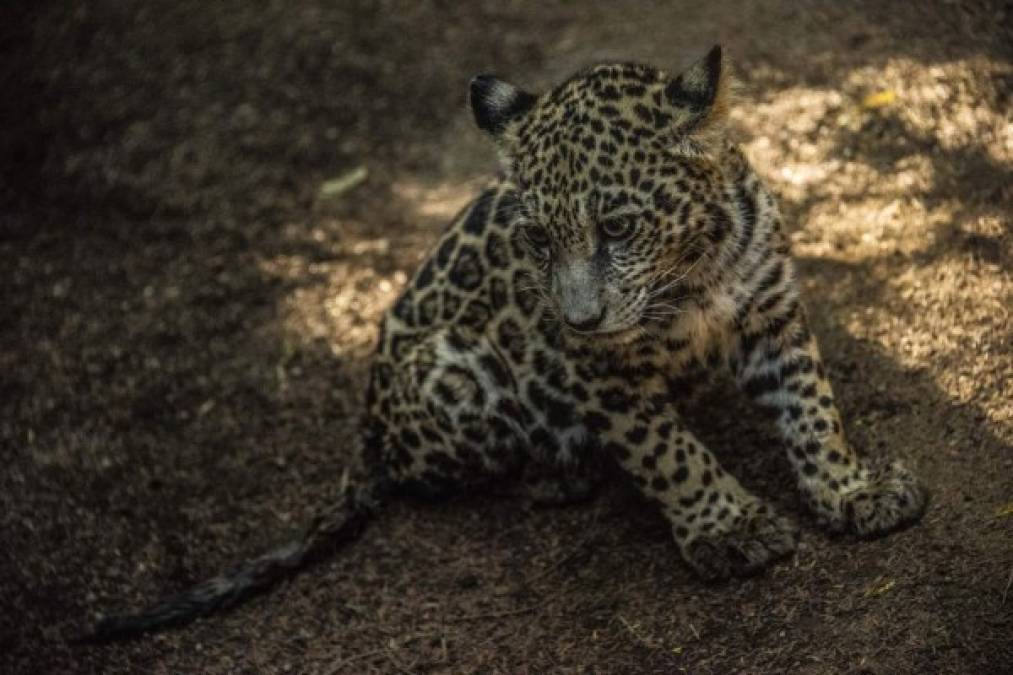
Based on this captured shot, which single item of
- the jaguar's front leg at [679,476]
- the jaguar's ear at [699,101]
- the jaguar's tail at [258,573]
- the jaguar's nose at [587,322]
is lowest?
the jaguar's tail at [258,573]

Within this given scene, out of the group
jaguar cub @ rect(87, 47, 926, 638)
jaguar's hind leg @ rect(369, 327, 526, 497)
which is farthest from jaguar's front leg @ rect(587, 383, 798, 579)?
jaguar's hind leg @ rect(369, 327, 526, 497)

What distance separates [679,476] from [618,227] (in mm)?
1287

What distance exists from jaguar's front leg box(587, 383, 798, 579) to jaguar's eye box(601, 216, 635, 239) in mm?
870

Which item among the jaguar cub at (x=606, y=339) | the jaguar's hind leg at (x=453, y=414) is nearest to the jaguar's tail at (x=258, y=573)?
the jaguar cub at (x=606, y=339)

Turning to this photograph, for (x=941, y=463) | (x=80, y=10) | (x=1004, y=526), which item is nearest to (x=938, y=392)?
(x=941, y=463)

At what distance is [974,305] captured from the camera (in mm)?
6164

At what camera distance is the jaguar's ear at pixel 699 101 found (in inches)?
193

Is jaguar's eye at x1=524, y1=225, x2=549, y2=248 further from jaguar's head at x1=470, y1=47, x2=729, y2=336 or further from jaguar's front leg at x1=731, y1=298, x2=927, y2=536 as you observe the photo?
jaguar's front leg at x1=731, y1=298, x2=927, y2=536

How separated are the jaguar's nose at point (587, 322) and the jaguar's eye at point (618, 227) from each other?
323 mm

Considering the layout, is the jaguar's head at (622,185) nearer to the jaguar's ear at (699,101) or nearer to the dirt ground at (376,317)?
the jaguar's ear at (699,101)

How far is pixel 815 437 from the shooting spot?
545cm

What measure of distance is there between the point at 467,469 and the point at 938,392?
2.46 meters

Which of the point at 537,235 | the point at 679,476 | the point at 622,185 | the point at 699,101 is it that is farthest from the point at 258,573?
the point at 699,101

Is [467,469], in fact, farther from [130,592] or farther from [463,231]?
[130,592]
